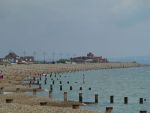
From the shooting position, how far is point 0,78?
78312 mm

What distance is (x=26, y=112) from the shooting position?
29.5 metres

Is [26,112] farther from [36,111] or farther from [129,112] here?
[129,112]

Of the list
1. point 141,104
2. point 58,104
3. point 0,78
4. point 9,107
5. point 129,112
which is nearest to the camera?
point 9,107

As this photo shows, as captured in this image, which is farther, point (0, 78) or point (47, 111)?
point (0, 78)

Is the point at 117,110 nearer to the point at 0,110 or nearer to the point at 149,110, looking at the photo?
the point at 149,110

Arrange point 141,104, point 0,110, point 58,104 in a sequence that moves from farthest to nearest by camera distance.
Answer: point 141,104 → point 58,104 → point 0,110

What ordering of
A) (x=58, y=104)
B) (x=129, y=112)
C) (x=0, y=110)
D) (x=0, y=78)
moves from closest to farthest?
(x=0, y=110) → (x=58, y=104) → (x=129, y=112) → (x=0, y=78)

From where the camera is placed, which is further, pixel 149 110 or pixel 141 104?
pixel 141 104

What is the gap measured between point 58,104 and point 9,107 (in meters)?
9.88

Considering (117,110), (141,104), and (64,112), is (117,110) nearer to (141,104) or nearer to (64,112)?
(141,104)

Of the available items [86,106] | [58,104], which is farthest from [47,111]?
[86,106]

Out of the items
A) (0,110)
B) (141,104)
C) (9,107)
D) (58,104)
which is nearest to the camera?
(0,110)

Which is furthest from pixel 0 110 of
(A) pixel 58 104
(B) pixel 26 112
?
(A) pixel 58 104

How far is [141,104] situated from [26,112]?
24537 millimetres
